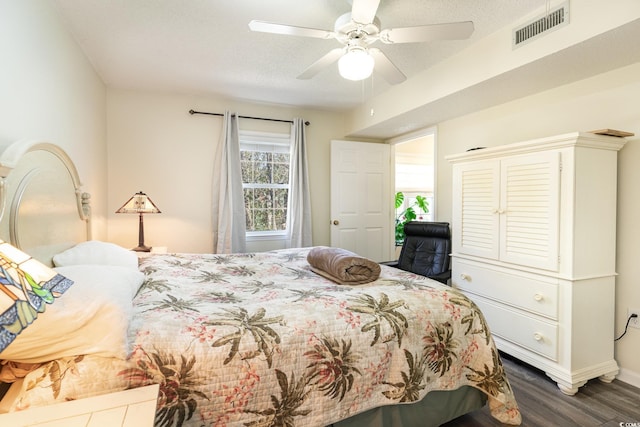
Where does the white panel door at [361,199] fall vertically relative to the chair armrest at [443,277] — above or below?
above

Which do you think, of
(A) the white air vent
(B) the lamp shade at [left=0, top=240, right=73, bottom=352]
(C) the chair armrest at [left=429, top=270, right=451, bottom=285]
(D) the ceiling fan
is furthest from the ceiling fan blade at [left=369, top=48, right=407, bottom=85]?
(B) the lamp shade at [left=0, top=240, right=73, bottom=352]

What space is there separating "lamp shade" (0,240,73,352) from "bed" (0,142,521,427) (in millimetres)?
450

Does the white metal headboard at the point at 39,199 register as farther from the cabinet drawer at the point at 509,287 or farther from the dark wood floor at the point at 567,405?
the cabinet drawer at the point at 509,287

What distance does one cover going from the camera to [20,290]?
0.59 m

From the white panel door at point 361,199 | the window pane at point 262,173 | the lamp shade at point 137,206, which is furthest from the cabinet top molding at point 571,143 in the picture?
the lamp shade at point 137,206

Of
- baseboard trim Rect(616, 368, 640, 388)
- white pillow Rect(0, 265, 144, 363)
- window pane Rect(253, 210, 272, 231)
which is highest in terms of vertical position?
window pane Rect(253, 210, 272, 231)

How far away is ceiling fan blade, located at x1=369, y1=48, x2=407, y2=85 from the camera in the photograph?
6.72 ft

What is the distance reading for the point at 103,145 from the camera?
333cm

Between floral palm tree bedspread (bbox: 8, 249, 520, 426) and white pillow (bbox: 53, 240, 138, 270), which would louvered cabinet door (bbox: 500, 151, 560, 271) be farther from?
white pillow (bbox: 53, 240, 138, 270)

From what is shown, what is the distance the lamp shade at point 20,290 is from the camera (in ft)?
1.77

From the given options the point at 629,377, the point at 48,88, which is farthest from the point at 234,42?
the point at 629,377

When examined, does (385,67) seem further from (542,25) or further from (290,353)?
(290,353)

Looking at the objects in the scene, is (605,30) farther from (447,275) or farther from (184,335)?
(184,335)

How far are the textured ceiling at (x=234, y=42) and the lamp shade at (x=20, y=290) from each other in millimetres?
1964
